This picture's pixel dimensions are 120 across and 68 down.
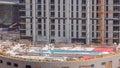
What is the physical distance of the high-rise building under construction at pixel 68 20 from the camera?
96.2m

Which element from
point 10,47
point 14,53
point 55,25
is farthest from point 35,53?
point 55,25

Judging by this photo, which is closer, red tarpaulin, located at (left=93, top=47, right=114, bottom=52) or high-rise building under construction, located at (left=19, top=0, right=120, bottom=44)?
red tarpaulin, located at (left=93, top=47, right=114, bottom=52)

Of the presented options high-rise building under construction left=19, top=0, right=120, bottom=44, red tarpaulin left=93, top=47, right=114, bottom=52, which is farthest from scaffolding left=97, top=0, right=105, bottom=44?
red tarpaulin left=93, top=47, right=114, bottom=52

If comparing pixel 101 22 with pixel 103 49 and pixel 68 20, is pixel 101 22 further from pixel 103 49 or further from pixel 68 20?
pixel 103 49

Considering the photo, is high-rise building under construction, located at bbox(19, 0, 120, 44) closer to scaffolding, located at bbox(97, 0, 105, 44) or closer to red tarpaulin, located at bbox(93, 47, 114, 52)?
scaffolding, located at bbox(97, 0, 105, 44)

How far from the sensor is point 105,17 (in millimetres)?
95875

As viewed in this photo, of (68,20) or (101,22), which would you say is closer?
(101,22)

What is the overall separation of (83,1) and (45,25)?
1175 centimetres

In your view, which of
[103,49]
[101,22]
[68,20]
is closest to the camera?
[103,49]

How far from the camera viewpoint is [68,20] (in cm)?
9669

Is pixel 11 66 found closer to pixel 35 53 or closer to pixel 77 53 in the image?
pixel 35 53

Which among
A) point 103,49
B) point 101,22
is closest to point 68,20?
point 101,22

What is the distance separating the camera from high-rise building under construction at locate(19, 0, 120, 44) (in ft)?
316

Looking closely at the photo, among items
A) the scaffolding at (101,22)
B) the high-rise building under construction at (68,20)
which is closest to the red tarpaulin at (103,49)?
the scaffolding at (101,22)
